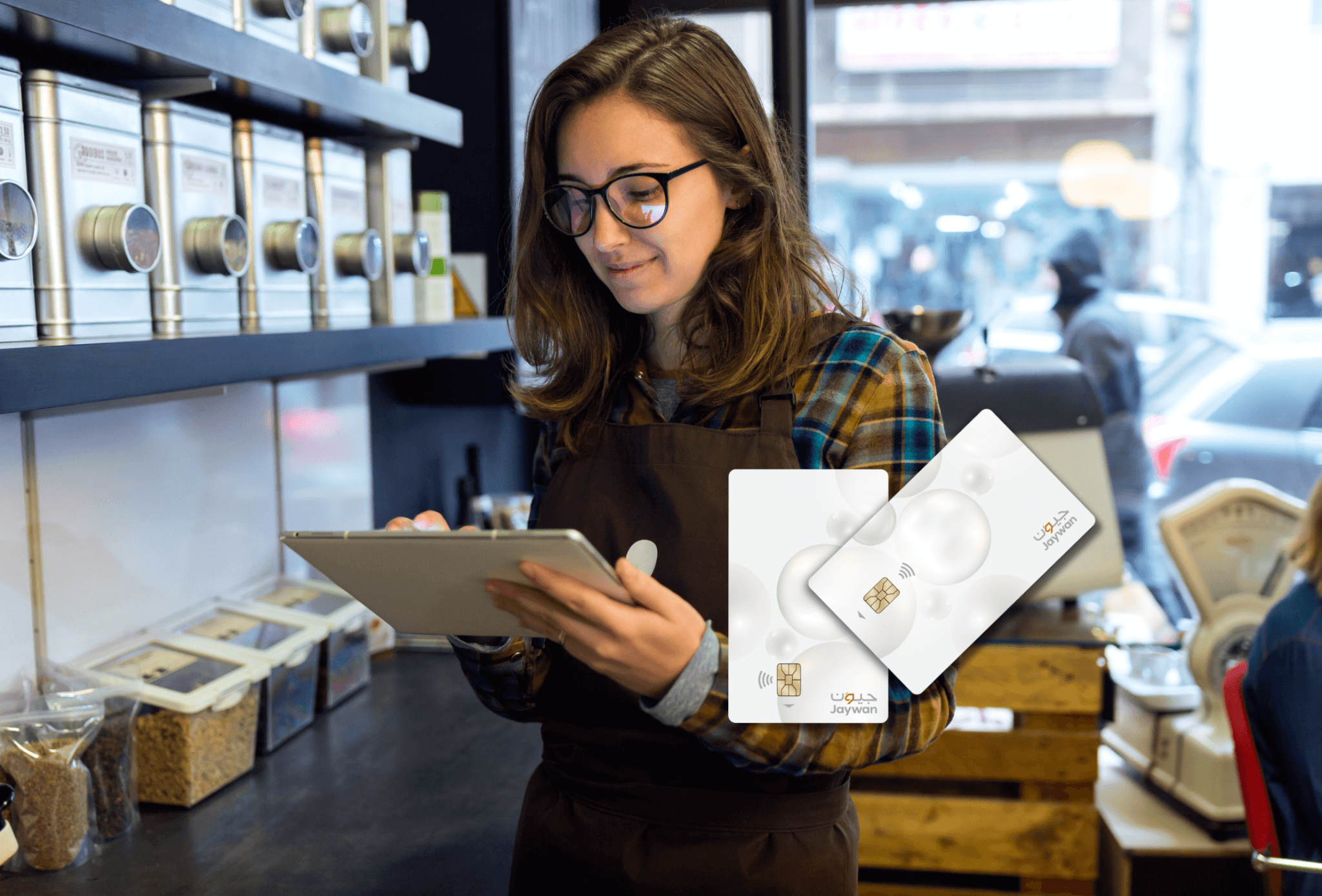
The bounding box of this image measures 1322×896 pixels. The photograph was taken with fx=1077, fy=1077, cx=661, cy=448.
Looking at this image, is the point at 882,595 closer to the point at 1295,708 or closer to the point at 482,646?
the point at 482,646

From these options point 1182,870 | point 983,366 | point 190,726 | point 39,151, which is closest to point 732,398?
point 39,151


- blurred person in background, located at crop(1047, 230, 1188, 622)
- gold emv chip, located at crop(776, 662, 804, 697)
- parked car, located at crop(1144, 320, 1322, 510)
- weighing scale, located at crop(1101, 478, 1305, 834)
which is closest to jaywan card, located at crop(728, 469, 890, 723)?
gold emv chip, located at crop(776, 662, 804, 697)

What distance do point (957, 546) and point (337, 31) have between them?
1.24 metres

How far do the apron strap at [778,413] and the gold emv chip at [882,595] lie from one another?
0.26m

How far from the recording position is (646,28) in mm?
1195

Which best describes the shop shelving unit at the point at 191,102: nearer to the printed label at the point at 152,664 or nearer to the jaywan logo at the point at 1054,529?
the printed label at the point at 152,664

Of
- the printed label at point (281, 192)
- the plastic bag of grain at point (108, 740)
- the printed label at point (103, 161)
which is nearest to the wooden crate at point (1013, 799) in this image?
the plastic bag of grain at point (108, 740)

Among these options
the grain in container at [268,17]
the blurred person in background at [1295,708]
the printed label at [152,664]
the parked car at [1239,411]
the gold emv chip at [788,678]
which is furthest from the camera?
the parked car at [1239,411]

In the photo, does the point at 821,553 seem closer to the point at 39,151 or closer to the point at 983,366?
the point at 39,151

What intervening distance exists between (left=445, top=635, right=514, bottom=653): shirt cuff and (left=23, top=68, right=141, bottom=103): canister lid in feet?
2.40

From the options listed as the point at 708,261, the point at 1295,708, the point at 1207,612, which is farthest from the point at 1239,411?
the point at 708,261

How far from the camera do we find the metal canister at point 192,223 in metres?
1.33

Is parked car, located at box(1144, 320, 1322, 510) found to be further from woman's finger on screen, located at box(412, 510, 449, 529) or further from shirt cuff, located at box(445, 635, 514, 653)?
woman's finger on screen, located at box(412, 510, 449, 529)

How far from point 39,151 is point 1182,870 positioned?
256 centimetres
